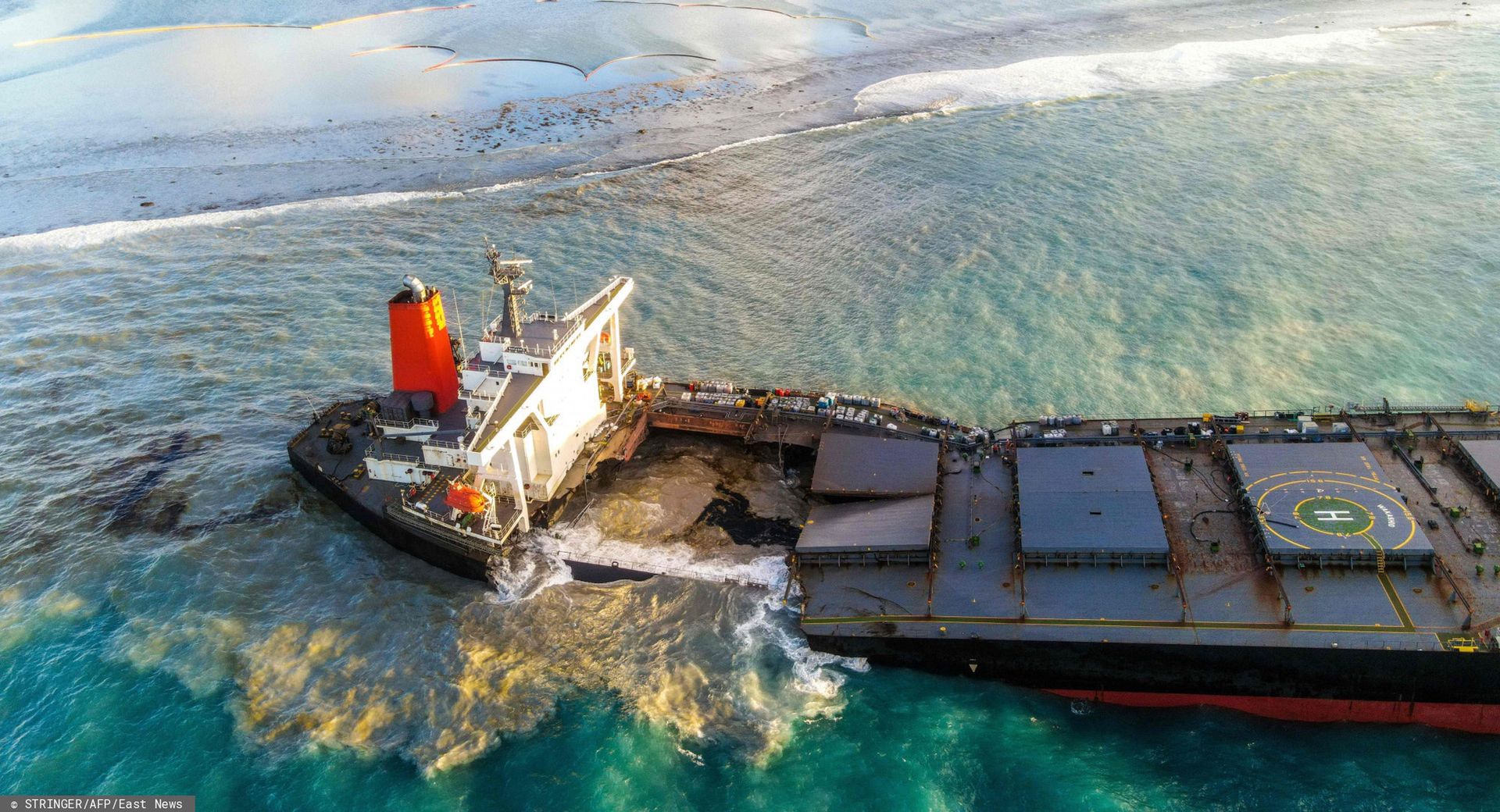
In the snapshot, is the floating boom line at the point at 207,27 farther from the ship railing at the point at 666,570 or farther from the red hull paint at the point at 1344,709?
the red hull paint at the point at 1344,709

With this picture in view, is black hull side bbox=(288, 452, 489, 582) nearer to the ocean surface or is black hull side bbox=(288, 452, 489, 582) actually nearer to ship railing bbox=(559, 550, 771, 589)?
the ocean surface

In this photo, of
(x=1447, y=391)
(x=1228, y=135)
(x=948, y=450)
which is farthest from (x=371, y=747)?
(x=1228, y=135)

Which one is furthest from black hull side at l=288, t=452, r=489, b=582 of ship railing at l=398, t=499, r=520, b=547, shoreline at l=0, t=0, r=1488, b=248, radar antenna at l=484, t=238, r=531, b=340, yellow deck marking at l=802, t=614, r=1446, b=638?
shoreline at l=0, t=0, r=1488, b=248

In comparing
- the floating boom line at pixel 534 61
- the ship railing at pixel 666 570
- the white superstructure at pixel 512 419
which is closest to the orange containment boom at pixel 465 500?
the white superstructure at pixel 512 419

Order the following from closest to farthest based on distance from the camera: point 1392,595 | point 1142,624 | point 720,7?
point 1392,595
point 1142,624
point 720,7

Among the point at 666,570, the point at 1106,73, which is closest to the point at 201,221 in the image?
the point at 666,570

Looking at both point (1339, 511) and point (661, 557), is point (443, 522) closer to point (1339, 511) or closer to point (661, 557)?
point (661, 557)

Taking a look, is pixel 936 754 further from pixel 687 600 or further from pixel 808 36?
pixel 808 36
